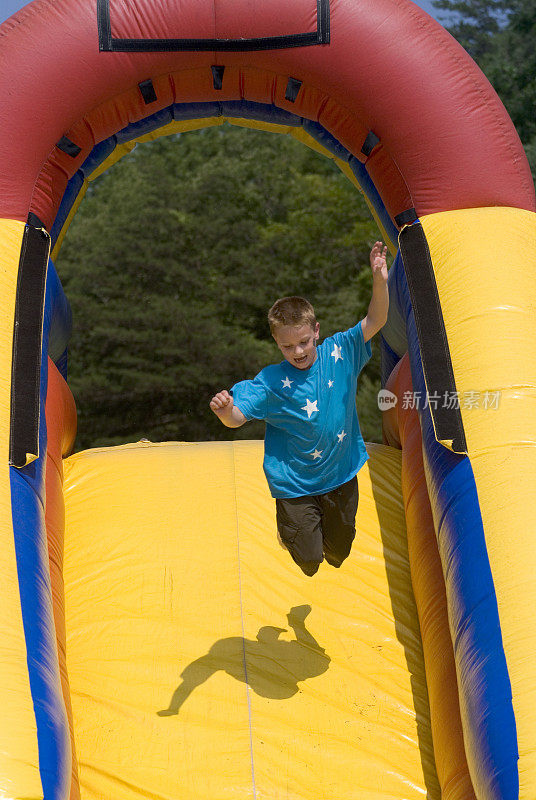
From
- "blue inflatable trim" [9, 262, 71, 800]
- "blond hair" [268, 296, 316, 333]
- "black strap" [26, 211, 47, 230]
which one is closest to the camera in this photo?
"blue inflatable trim" [9, 262, 71, 800]

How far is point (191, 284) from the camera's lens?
48.3 feet

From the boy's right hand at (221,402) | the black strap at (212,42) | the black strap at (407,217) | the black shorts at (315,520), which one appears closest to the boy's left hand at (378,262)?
the boy's right hand at (221,402)

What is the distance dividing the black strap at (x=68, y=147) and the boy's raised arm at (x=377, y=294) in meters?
1.83

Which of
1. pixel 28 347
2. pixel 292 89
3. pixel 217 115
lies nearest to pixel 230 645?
pixel 28 347

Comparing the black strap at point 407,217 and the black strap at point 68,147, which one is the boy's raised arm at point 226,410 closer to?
the black strap at point 407,217

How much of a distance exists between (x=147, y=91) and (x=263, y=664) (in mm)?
2519

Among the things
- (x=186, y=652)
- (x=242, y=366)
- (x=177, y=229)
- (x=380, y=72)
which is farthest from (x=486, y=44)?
(x=186, y=652)

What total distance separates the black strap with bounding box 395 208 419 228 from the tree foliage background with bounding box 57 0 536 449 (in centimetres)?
892

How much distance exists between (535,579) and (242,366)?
36.0 ft

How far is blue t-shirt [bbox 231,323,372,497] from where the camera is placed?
3.07 m

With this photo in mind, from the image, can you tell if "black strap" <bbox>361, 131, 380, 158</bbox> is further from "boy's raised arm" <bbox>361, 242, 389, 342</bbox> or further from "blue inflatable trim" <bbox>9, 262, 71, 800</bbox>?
"blue inflatable trim" <bbox>9, 262, 71, 800</bbox>

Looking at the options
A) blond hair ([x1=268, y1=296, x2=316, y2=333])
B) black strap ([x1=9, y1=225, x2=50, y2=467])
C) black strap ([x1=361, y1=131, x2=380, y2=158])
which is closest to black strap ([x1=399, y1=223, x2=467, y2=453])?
black strap ([x1=361, y1=131, x2=380, y2=158])

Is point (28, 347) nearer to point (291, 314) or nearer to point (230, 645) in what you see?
point (291, 314)

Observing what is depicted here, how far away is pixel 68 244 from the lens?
14.8 metres
